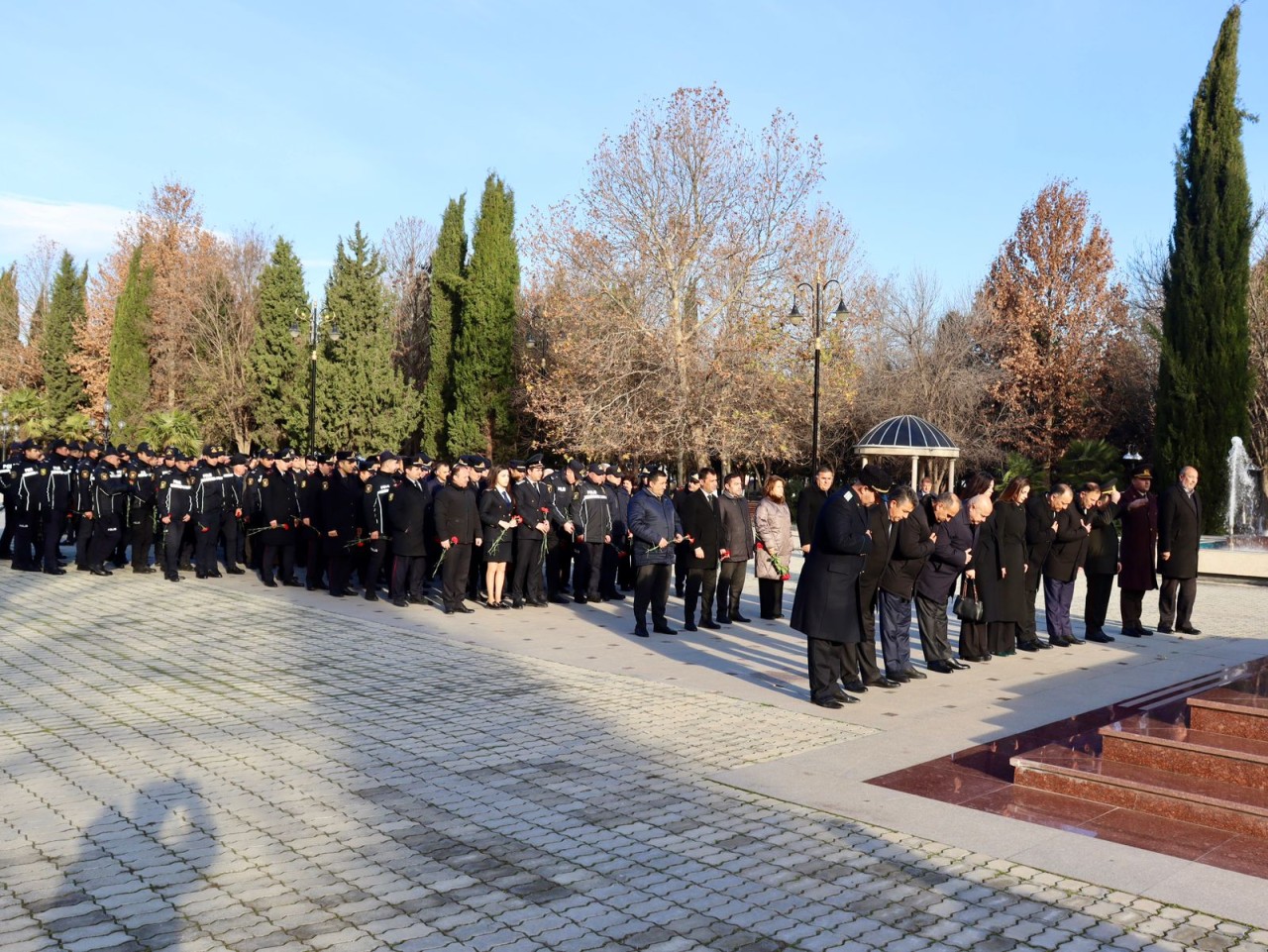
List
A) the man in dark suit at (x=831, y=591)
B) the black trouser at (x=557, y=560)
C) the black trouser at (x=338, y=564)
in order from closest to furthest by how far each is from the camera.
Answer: the man in dark suit at (x=831, y=591) → the black trouser at (x=338, y=564) → the black trouser at (x=557, y=560)

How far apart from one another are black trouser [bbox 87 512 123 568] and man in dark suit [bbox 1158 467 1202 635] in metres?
14.5

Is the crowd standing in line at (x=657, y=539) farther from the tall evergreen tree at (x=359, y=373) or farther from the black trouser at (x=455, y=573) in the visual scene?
the tall evergreen tree at (x=359, y=373)

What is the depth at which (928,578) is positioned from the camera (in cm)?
1024

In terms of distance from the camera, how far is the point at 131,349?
5053 cm

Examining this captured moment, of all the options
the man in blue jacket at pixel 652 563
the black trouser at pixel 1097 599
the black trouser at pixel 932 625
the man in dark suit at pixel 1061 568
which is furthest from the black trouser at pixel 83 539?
the black trouser at pixel 1097 599

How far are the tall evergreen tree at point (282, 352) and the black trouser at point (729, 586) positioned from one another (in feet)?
107

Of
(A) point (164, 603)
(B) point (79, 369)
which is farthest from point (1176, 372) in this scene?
(B) point (79, 369)

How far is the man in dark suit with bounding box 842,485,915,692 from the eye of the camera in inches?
→ 367

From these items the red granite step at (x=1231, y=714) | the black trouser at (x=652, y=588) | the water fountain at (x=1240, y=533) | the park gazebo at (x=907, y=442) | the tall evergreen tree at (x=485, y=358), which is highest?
the tall evergreen tree at (x=485, y=358)

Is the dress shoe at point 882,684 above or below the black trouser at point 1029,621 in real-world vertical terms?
below

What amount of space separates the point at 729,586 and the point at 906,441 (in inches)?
633

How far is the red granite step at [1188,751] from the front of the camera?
6516 millimetres

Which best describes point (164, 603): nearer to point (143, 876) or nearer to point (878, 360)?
point (143, 876)

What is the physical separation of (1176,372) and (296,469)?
82.3 ft
